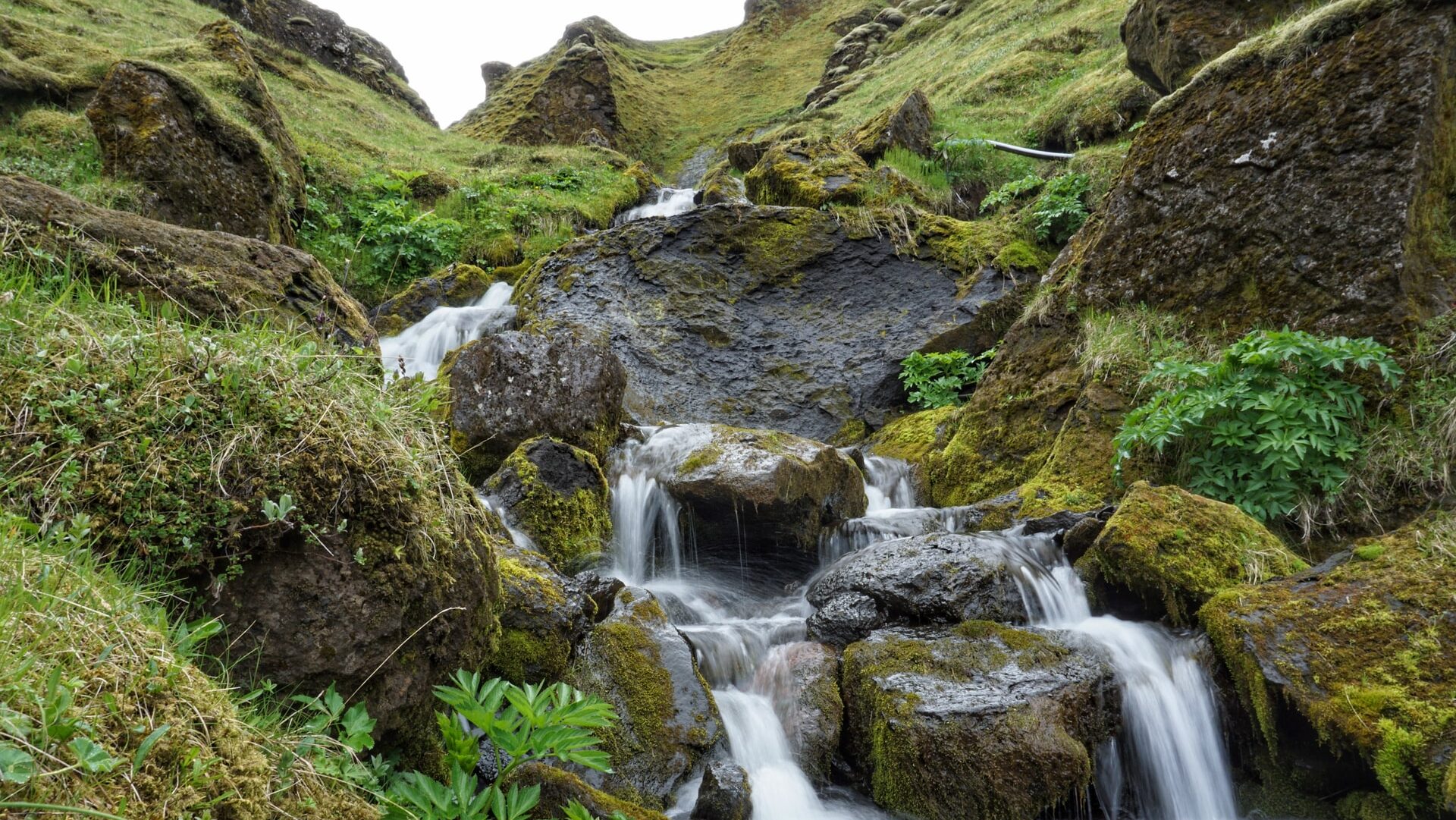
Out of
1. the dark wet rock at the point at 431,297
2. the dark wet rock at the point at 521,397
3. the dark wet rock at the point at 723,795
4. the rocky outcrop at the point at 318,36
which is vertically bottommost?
the dark wet rock at the point at 723,795

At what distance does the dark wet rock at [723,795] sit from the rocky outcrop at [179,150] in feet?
29.7

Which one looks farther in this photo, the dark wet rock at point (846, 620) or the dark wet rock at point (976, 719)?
the dark wet rock at point (846, 620)

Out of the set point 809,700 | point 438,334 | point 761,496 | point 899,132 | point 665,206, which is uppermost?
point 899,132

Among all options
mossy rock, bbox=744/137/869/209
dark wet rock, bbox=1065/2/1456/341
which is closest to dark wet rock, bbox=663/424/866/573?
dark wet rock, bbox=1065/2/1456/341

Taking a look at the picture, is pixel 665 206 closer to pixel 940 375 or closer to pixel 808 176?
pixel 808 176

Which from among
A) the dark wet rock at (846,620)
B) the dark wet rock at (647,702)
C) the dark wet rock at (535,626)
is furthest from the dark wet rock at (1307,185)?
→ the dark wet rock at (535,626)

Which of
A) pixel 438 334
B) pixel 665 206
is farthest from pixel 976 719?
pixel 665 206

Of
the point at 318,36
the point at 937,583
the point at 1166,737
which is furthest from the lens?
the point at 318,36

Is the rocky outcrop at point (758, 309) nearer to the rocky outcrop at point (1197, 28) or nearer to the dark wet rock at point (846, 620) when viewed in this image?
the rocky outcrop at point (1197, 28)

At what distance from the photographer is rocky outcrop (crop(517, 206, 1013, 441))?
10.1 meters

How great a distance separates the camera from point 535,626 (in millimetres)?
4047

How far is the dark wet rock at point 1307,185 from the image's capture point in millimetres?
5629

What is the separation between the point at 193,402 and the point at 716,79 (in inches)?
1723

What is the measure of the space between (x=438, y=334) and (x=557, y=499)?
5.31 meters
